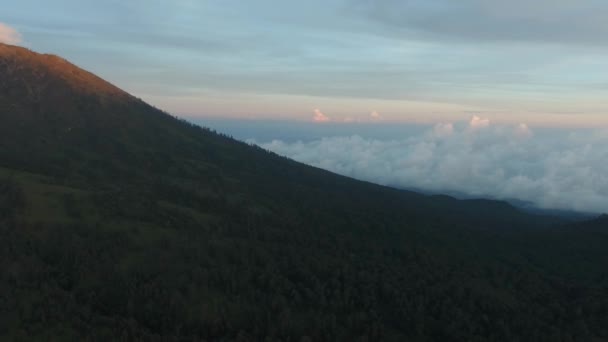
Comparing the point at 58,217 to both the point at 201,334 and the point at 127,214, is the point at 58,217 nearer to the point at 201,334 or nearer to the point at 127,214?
the point at 127,214

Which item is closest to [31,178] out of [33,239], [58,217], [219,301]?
[58,217]

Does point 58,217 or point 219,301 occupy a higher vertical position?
point 58,217

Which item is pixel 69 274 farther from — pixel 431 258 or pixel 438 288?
pixel 431 258

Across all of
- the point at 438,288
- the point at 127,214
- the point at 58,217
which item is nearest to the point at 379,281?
the point at 438,288

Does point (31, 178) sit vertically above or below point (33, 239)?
above

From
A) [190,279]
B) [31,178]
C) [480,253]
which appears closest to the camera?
[190,279]

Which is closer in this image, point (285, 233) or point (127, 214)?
point (127, 214)

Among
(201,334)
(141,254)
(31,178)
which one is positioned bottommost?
(201,334)

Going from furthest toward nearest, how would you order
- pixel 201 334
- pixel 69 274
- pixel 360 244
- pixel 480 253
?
pixel 480 253 → pixel 360 244 → pixel 69 274 → pixel 201 334

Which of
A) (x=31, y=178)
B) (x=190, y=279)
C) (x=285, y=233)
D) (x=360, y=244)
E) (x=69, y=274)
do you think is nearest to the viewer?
(x=69, y=274)
